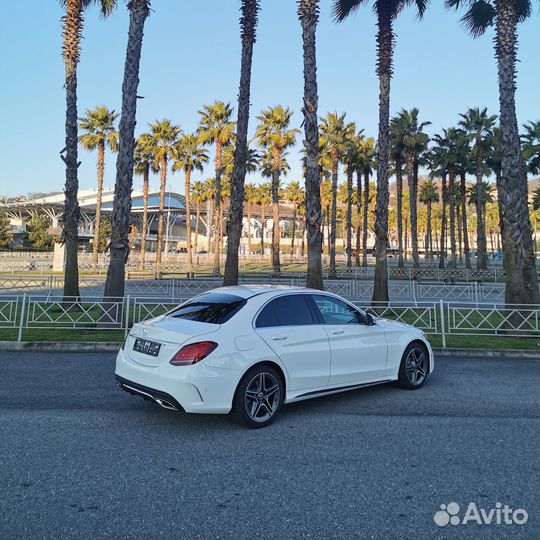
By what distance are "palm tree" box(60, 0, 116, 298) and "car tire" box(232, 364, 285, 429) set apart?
12433mm

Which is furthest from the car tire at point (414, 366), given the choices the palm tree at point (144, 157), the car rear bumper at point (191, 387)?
the palm tree at point (144, 157)

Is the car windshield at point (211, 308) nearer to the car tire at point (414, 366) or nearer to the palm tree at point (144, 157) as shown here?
the car tire at point (414, 366)

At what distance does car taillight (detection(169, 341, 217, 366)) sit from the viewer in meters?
4.25

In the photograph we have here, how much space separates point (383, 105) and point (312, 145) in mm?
4944

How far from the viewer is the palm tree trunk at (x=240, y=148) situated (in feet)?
49.6

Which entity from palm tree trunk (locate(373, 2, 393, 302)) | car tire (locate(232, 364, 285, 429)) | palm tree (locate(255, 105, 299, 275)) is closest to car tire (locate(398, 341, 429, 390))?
car tire (locate(232, 364, 285, 429))

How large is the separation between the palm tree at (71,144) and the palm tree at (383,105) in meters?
10.4

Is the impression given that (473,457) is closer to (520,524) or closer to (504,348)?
(520,524)

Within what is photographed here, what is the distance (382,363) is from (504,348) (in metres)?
5.02

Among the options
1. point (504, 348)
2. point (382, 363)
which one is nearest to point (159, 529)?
point (382, 363)

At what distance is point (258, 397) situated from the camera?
461cm

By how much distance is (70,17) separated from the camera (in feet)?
53.5
